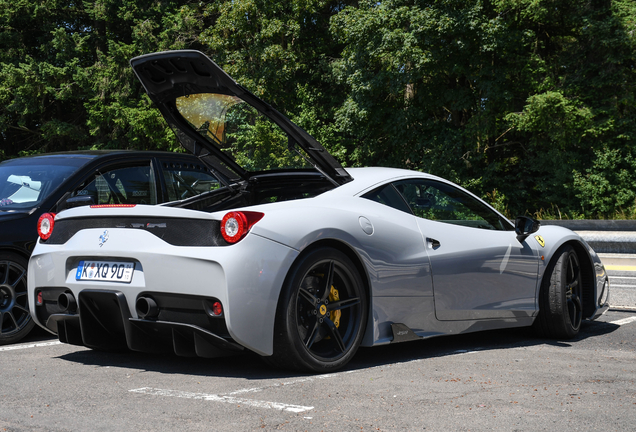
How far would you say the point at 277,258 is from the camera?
391 centimetres

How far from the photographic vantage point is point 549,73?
936 inches

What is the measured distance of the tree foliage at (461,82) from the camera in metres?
22.1

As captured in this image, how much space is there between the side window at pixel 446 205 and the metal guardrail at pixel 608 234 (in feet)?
19.3

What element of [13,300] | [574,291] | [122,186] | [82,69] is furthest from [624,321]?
[82,69]

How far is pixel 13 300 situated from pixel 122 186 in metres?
1.32

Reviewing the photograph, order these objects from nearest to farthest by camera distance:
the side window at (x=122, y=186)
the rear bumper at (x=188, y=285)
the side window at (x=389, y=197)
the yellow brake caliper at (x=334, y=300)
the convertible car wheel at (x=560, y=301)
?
the rear bumper at (x=188, y=285) < the yellow brake caliper at (x=334, y=300) < the side window at (x=389, y=197) < the convertible car wheel at (x=560, y=301) < the side window at (x=122, y=186)

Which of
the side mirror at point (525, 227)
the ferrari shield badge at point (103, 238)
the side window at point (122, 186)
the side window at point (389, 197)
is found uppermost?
the side window at point (122, 186)

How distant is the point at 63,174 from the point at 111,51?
101 feet

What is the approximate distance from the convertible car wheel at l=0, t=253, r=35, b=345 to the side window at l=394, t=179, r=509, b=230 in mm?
3036

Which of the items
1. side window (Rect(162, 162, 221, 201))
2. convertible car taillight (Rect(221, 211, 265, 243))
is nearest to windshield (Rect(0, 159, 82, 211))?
side window (Rect(162, 162, 221, 201))

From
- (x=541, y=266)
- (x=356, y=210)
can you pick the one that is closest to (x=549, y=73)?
(x=541, y=266)

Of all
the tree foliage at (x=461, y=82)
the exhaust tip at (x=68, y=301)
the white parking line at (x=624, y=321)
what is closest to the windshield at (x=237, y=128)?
the exhaust tip at (x=68, y=301)

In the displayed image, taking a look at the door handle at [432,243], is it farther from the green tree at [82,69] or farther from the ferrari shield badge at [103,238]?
the green tree at [82,69]

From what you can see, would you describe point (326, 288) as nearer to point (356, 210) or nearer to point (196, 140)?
point (356, 210)
